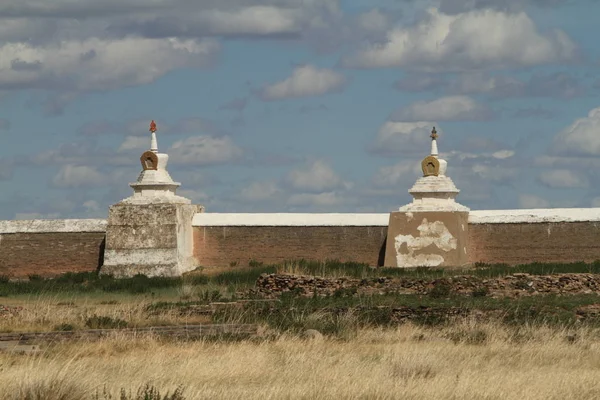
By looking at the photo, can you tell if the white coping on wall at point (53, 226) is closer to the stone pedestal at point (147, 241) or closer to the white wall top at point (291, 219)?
the stone pedestal at point (147, 241)

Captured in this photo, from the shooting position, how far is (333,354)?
1591 centimetres

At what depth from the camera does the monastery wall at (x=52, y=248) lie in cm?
3744

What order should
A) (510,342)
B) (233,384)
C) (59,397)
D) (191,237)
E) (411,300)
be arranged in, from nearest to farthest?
(59,397), (233,384), (510,342), (411,300), (191,237)

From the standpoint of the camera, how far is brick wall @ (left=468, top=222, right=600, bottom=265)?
3425 centimetres

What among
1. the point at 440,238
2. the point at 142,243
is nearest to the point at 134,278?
the point at 142,243

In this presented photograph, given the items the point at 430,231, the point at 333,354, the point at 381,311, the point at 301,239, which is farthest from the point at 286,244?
the point at 333,354

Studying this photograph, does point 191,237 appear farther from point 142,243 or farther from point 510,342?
point 510,342

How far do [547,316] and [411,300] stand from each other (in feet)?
12.6

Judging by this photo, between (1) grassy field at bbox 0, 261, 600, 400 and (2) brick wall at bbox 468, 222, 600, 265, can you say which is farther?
(2) brick wall at bbox 468, 222, 600, 265

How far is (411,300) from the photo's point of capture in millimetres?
23484

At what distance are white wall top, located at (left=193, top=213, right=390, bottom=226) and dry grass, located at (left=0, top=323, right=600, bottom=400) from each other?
57.6ft

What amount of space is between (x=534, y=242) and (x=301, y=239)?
6.98 m

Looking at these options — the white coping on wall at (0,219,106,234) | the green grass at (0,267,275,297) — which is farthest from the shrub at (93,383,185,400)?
the white coping on wall at (0,219,106,234)

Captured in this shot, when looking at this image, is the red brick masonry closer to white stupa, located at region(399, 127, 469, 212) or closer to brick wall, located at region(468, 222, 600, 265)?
white stupa, located at region(399, 127, 469, 212)
